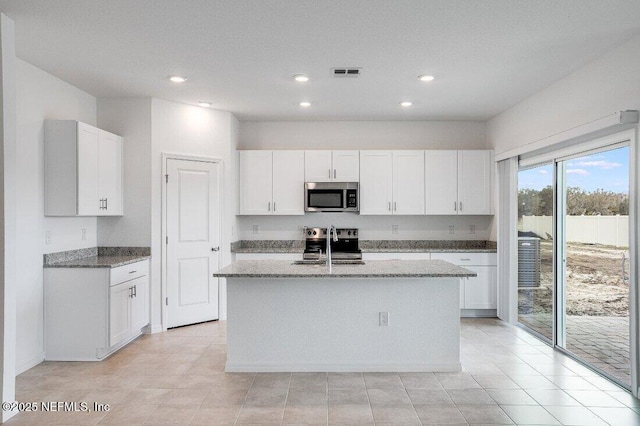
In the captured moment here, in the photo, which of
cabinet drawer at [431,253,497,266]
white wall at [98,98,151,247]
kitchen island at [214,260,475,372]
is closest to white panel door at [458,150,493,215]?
cabinet drawer at [431,253,497,266]

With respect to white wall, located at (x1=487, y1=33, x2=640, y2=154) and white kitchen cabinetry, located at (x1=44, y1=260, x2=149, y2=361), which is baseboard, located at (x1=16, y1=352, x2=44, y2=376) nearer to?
white kitchen cabinetry, located at (x1=44, y1=260, x2=149, y2=361)

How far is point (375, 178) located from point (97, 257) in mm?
3478

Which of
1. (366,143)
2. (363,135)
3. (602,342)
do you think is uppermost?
(363,135)

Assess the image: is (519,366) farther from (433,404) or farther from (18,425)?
(18,425)

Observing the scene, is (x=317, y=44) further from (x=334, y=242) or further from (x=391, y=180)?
(x=334, y=242)

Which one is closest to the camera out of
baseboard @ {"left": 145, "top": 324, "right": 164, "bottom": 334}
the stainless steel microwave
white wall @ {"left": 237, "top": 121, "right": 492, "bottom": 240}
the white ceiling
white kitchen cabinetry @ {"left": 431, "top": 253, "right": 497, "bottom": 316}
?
the white ceiling

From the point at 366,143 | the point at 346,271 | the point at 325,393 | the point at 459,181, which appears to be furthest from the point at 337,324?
the point at 366,143

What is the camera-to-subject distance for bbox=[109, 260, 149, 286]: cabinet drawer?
425cm

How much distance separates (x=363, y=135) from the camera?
21.0ft

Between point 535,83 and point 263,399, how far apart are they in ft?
12.5

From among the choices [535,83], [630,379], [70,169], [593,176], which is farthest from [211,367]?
[535,83]

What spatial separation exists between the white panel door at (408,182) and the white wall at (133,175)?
3.10m

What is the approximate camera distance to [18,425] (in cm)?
289

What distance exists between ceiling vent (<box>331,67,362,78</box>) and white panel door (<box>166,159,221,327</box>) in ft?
7.05
